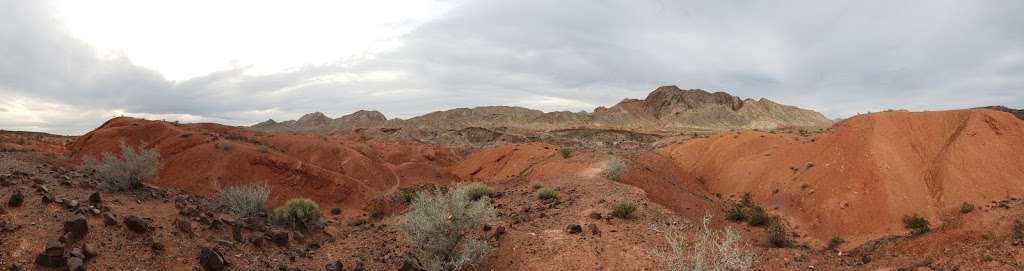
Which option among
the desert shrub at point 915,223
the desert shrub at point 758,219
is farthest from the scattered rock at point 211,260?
the desert shrub at point 915,223

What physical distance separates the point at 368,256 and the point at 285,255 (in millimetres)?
1602

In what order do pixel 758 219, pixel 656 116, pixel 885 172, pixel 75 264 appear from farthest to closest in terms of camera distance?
pixel 656 116 → pixel 885 172 → pixel 758 219 → pixel 75 264

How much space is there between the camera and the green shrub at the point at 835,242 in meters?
12.2

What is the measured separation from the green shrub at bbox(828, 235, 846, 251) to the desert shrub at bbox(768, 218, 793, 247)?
84 centimetres

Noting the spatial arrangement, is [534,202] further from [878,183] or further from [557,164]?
[878,183]

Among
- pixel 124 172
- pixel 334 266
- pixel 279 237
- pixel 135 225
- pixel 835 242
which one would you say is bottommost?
pixel 835 242

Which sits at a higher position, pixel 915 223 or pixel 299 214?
pixel 299 214

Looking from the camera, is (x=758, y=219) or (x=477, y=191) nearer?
(x=758, y=219)

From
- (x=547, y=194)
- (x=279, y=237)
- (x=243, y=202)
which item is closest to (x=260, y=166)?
(x=243, y=202)

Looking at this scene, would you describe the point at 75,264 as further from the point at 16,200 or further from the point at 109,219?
the point at 16,200

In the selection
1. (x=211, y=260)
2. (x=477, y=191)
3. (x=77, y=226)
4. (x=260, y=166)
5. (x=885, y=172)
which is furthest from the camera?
(x=260, y=166)

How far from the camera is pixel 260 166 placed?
2041cm

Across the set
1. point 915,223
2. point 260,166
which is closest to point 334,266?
point 260,166

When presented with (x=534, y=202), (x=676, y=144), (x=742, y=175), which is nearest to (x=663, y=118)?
(x=676, y=144)
